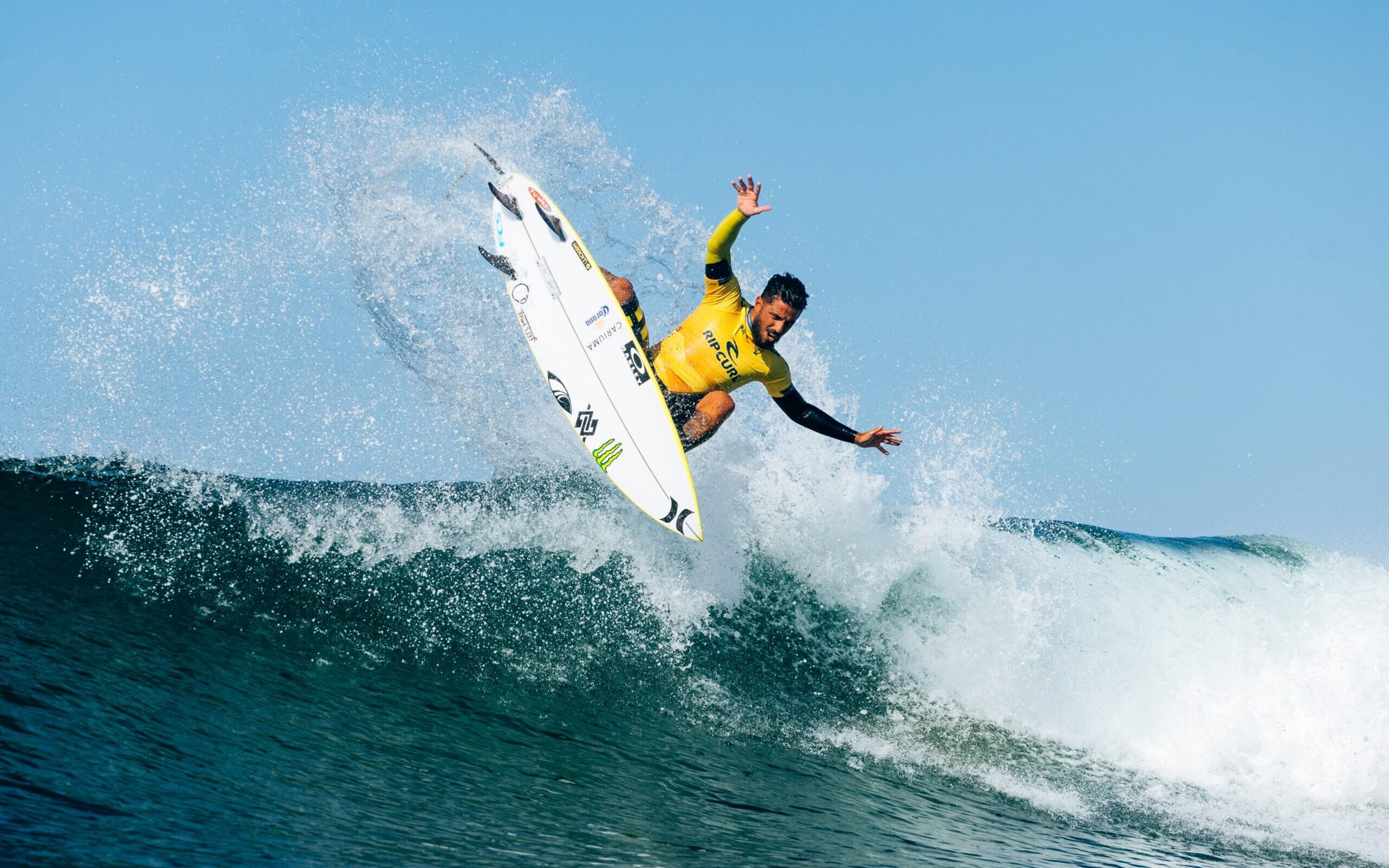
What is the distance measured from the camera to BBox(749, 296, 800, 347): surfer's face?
6.21m

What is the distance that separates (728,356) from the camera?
21.5ft

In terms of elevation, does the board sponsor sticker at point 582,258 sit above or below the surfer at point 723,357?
above

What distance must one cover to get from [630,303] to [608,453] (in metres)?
1.16

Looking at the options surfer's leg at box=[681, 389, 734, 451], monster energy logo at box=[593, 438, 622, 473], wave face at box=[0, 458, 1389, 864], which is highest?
surfer's leg at box=[681, 389, 734, 451]

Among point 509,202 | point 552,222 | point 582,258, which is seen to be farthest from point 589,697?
point 509,202

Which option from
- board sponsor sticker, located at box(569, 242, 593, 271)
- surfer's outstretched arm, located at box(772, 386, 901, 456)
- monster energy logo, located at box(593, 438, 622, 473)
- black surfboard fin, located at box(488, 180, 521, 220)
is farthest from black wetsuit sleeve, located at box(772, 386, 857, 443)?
black surfboard fin, located at box(488, 180, 521, 220)

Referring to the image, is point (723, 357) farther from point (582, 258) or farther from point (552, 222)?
point (552, 222)

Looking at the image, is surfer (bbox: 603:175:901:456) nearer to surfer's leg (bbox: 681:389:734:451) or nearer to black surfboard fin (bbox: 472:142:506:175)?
surfer's leg (bbox: 681:389:734:451)

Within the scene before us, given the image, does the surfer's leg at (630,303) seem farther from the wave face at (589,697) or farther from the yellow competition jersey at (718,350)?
the wave face at (589,697)

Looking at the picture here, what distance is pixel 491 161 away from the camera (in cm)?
739

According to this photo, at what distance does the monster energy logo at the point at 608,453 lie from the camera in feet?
21.7

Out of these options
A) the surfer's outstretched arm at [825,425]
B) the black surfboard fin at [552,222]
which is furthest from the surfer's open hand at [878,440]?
the black surfboard fin at [552,222]

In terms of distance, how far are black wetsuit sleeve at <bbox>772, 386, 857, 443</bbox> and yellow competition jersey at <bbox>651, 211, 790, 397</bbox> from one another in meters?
0.08

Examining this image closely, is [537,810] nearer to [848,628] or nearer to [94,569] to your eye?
[94,569]
